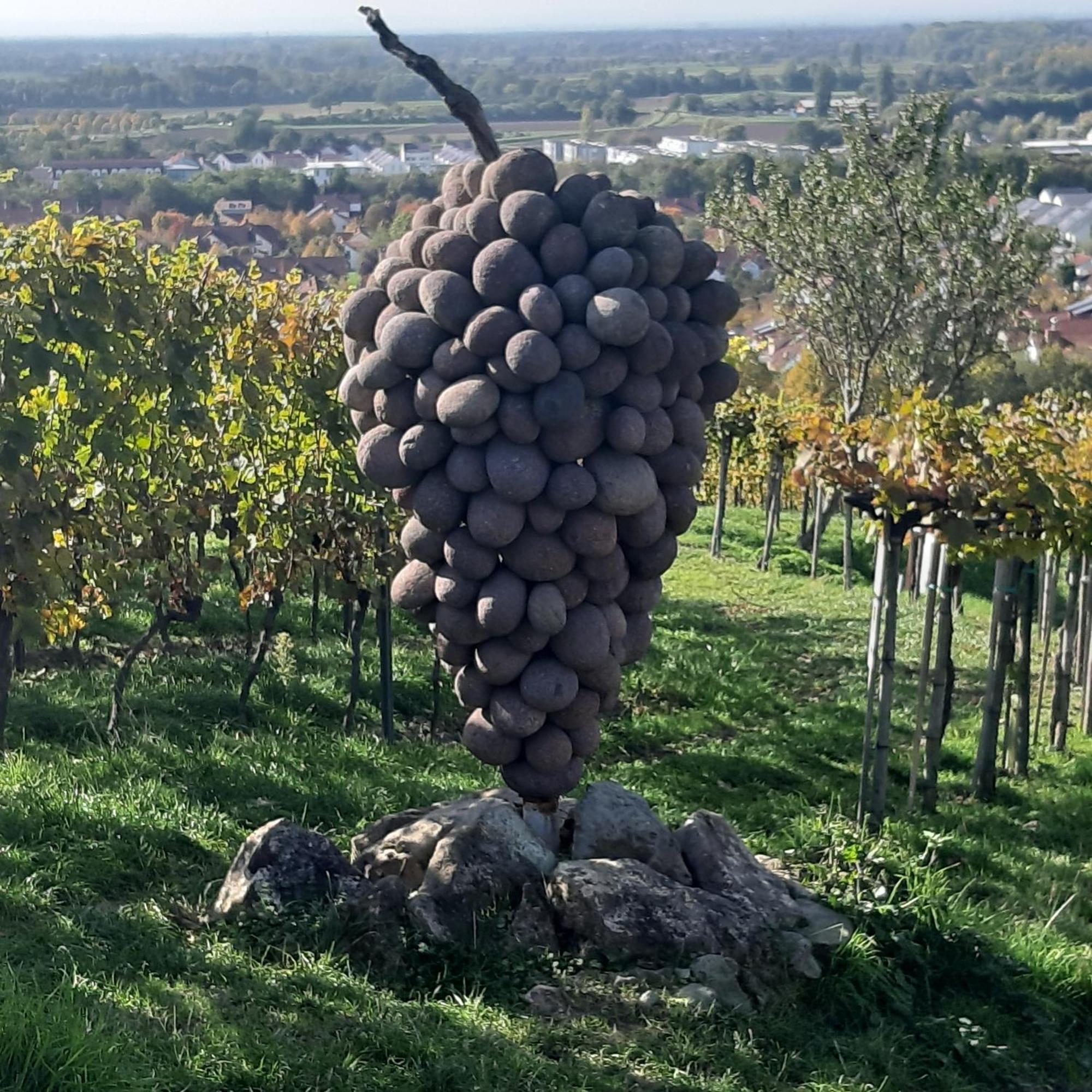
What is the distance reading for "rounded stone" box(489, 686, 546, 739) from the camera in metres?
5.52

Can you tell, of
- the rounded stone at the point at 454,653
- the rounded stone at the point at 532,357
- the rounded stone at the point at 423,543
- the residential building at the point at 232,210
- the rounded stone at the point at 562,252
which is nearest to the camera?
the rounded stone at the point at 532,357

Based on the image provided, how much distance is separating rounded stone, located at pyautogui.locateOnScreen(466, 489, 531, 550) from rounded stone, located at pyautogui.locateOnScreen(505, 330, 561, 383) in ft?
1.52

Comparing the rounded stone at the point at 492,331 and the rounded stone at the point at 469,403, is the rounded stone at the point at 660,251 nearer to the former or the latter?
the rounded stone at the point at 492,331

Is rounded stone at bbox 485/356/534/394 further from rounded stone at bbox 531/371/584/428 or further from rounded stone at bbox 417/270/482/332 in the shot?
rounded stone at bbox 417/270/482/332

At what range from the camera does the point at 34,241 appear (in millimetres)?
6723

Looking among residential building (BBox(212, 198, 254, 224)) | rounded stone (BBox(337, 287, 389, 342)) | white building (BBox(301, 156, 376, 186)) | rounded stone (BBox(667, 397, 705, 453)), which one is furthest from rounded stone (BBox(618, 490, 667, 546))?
white building (BBox(301, 156, 376, 186))

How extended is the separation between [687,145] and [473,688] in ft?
345

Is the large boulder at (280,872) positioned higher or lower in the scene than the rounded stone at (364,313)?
lower

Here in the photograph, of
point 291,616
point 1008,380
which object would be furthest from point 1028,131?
point 291,616

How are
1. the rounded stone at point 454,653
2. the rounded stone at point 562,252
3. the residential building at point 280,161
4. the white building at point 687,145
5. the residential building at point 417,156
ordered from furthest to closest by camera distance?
the white building at point 687,145 < the residential building at point 417,156 < the residential building at point 280,161 < the rounded stone at point 454,653 < the rounded stone at point 562,252

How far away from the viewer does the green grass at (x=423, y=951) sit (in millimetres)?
4801

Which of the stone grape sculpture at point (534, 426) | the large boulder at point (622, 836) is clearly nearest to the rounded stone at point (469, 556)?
the stone grape sculpture at point (534, 426)

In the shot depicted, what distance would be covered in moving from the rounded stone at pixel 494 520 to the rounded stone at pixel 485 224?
3.23ft

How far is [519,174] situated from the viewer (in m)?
5.54
